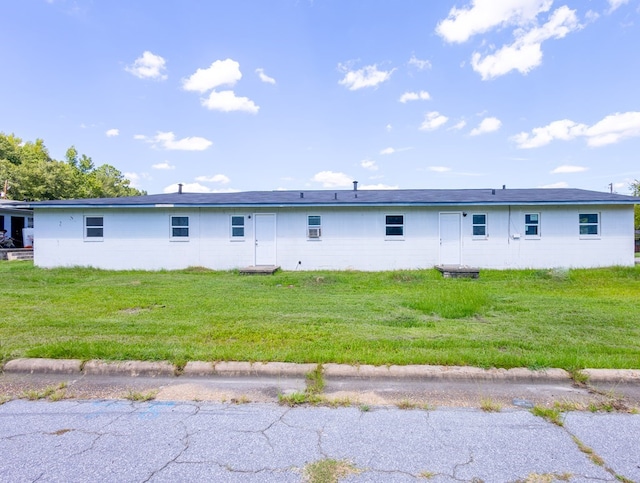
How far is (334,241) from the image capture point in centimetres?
1280

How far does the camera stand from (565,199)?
39.8ft

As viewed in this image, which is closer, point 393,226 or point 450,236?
point 450,236

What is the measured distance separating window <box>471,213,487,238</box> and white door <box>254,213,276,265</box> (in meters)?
7.25

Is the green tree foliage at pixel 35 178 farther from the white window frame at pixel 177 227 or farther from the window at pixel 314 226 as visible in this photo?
the window at pixel 314 226

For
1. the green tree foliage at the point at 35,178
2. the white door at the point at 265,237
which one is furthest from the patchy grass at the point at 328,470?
the green tree foliage at the point at 35,178

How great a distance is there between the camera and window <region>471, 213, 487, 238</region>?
12617mm

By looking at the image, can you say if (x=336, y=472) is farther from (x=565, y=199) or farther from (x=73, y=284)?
(x=565, y=199)

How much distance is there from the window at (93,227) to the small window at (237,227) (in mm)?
4961

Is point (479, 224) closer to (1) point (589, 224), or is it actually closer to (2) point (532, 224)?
(2) point (532, 224)

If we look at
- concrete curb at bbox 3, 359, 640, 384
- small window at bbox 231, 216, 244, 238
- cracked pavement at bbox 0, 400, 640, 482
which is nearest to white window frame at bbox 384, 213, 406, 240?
small window at bbox 231, 216, 244, 238

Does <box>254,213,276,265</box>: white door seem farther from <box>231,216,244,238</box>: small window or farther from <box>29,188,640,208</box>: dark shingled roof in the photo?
<box>29,188,640,208</box>: dark shingled roof

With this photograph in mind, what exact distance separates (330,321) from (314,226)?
7490 millimetres

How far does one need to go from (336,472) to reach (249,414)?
3.28ft

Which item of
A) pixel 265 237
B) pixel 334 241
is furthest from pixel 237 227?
pixel 334 241
